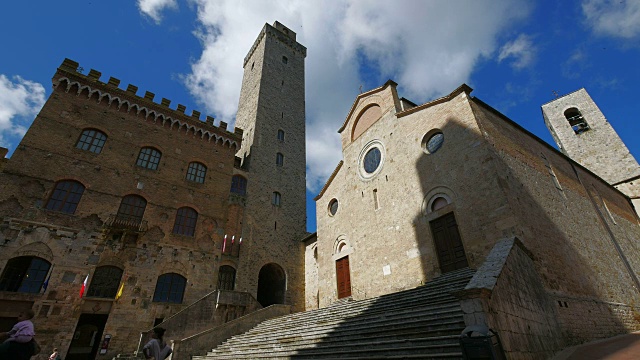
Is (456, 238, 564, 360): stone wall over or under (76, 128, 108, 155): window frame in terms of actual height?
under

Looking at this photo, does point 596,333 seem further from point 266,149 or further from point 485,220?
point 266,149

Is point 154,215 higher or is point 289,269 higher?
point 154,215

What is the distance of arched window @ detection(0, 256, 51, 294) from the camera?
10938mm

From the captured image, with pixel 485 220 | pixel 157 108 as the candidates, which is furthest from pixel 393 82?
pixel 157 108

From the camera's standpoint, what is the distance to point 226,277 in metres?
16.5

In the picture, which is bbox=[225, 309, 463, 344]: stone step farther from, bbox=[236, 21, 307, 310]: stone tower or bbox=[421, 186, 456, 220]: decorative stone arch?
bbox=[236, 21, 307, 310]: stone tower

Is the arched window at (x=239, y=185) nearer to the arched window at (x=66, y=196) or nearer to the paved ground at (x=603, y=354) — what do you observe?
the arched window at (x=66, y=196)

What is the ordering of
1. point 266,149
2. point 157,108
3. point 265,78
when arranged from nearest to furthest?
point 157,108, point 266,149, point 265,78

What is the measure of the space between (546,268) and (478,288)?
5.58 meters

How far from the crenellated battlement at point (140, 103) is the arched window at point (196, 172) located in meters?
2.12

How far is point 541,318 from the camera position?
21.9 feet

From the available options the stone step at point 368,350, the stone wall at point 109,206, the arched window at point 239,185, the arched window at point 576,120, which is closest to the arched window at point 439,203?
the stone step at point 368,350

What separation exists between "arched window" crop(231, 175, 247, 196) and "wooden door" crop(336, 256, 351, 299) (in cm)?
821

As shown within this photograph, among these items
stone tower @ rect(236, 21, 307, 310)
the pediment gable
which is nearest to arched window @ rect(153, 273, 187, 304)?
stone tower @ rect(236, 21, 307, 310)
